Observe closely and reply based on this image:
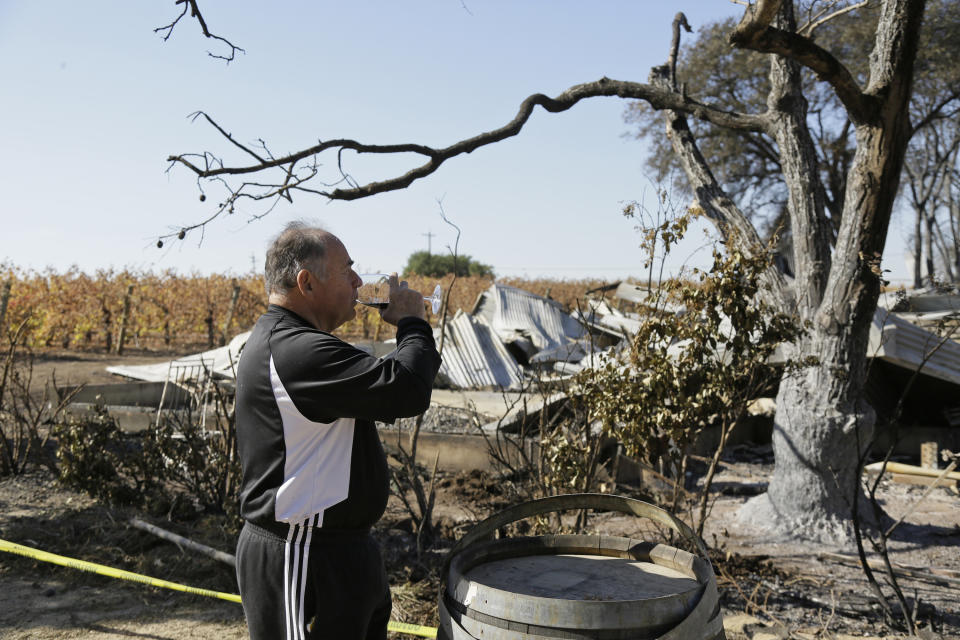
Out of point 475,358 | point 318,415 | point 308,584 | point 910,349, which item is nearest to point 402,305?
point 318,415

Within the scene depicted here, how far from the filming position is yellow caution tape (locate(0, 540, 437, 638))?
3.70 m

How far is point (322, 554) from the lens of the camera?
215 cm

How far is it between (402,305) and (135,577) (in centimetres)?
303

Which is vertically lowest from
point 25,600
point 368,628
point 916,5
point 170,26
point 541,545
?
point 25,600

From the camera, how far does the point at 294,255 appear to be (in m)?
2.30

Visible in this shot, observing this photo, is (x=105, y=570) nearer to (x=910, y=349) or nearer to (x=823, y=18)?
(x=823, y=18)

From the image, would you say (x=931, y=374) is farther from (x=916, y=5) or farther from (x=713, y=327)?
(x=713, y=327)

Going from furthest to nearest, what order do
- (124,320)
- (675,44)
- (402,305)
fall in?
(124,320), (675,44), (402,305)

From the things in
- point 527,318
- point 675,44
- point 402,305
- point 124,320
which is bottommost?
point 124,320

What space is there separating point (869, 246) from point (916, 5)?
1613 mm

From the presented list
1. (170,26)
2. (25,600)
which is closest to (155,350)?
(25,600)

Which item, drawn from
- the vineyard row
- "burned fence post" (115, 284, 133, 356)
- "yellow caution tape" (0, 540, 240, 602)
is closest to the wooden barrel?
"yellow caution tape" (0, 540, 240, 602)

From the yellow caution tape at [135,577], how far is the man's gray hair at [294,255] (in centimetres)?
203

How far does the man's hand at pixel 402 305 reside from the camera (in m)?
2.37
